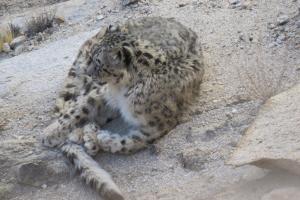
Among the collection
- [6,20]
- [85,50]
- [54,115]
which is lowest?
[6,20]

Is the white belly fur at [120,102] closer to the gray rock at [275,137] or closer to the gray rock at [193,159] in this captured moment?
the gray rock at [193,159]

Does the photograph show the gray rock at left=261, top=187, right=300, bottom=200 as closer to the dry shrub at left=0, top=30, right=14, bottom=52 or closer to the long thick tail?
the long thick tail

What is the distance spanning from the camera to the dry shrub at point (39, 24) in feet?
32.4

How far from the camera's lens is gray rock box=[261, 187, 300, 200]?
4.68 meters

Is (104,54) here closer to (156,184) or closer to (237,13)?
(156,184)

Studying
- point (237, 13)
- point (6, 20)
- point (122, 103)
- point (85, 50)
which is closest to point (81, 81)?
point (85, 50)

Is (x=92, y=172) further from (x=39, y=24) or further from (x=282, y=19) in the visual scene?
(x=39, y=24)

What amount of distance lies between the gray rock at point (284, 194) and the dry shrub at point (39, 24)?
5779mm

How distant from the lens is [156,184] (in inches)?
230

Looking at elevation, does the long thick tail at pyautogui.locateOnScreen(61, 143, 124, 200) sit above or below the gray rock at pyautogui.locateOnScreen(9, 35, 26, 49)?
above

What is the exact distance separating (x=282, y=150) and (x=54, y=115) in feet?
8.91

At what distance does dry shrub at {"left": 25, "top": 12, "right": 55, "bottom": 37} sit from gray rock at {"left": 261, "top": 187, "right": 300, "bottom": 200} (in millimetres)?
5779

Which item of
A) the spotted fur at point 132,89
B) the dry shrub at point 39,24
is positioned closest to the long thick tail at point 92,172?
the spotted fur at point 132,89

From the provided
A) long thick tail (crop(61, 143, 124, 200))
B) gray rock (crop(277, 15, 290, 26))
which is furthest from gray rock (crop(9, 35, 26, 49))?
gray rock (crop(277, 15, 290, 26))
